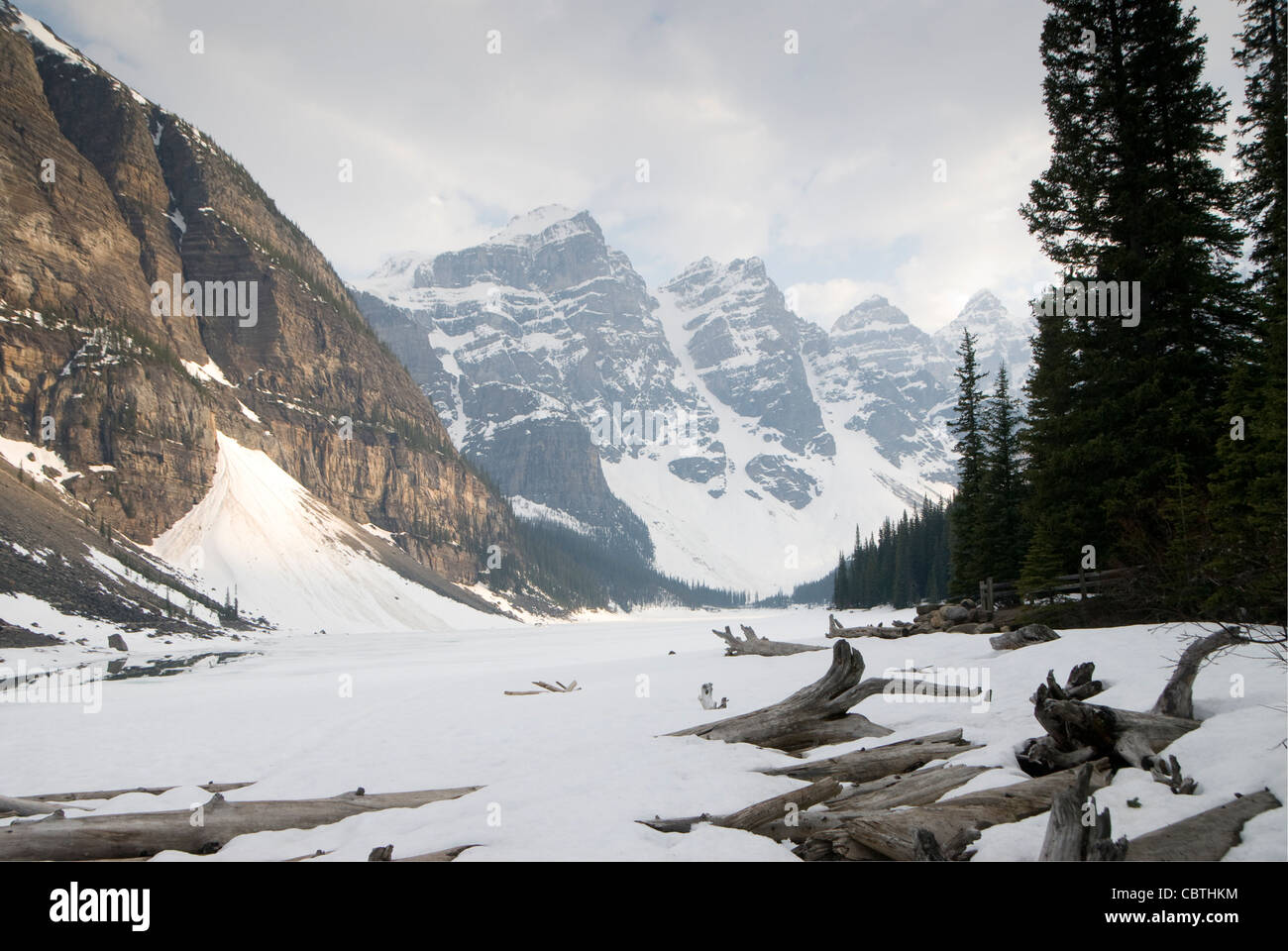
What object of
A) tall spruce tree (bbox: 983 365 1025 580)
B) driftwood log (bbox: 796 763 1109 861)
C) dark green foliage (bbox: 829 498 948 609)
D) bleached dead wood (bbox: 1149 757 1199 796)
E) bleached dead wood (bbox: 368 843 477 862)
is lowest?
dark green foliage (bbox: 829 498 948 609)

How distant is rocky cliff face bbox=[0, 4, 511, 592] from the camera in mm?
98750

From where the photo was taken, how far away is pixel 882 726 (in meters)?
11.4

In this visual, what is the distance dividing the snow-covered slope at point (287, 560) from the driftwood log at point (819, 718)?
Result: 85.2m

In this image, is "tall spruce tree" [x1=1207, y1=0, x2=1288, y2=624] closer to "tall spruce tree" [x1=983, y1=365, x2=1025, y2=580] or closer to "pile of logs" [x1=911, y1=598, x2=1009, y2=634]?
"pile of logs" [x1=911, y1=598, x2=1009, y2=634]

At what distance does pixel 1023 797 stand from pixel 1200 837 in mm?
1687

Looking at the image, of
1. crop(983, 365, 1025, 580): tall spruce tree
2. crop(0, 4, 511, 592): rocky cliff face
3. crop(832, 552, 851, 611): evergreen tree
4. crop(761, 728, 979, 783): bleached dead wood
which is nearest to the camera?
crop(761, 728, 979, 783): bleached dead wood

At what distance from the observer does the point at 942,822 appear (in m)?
6.45

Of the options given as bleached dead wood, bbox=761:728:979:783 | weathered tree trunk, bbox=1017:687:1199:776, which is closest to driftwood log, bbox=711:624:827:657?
bleached dead wood, bbox=761:728:979:783

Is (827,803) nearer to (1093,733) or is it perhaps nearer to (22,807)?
(1093,733)

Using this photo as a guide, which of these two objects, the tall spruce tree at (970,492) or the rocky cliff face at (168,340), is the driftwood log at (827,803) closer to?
the tall spruce tree at (970,492)

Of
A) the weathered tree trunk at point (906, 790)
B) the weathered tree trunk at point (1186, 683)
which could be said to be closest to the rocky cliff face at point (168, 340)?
the weathered tree trunk at point (906, 790)

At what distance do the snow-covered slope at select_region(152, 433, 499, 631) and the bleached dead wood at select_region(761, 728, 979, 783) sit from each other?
87.0 m

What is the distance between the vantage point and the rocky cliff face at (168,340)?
324 ft

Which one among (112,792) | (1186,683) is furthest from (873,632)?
(112,792)
